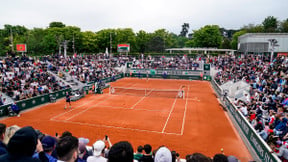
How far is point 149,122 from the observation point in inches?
678

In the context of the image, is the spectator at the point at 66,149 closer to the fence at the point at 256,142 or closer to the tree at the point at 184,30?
the fence at the point at 256,142

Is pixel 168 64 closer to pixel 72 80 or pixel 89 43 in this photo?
pixel 72 80

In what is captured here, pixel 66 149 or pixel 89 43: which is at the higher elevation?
pixel 89 43

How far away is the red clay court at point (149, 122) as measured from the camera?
13.3 m

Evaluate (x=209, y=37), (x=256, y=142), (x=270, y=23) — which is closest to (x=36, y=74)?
(x=256, y=142)

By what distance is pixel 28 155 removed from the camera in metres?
2.65

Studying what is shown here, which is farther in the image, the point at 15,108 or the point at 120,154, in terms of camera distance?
the point at 15,108

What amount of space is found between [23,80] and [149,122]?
17710 mm

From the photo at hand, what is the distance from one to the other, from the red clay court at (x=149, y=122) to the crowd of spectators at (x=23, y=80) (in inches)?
98.6

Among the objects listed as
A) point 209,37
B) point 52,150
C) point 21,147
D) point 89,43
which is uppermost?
point 209,37

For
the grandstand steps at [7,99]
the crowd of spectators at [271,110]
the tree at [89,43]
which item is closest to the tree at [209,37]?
the tree at [89,43]

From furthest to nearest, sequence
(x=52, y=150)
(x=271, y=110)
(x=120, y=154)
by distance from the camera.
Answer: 1. (x=271, y=110)
2. (x=52, y=150)
3. (x=120, y=154)

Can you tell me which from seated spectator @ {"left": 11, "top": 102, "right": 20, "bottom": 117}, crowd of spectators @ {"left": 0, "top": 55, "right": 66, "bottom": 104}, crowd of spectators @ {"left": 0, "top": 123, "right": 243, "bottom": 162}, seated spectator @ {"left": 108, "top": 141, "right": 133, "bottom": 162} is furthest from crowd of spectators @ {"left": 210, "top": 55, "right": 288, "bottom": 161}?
crowd of spectators @ {"left": 0, "top": 55, "right": 66, "bottom": 104}

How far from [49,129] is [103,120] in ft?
14.3
